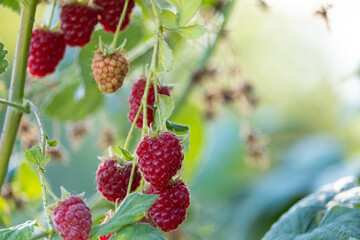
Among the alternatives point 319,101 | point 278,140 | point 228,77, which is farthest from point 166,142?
point 319,101

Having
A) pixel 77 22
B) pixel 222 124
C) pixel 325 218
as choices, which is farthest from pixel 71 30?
pixel 222 124

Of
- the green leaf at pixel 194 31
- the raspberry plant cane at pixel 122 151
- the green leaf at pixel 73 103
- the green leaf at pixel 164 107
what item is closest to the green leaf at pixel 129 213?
the raspberry plant cane at pixel 122 151

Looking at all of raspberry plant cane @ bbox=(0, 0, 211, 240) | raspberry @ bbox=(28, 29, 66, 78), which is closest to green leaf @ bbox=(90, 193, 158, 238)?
raspberry plant cane @ bbox=(0, 0, 211, 240)

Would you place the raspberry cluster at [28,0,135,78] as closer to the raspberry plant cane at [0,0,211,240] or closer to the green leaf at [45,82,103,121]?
the raspberry plant cane at [0,0,211,240]

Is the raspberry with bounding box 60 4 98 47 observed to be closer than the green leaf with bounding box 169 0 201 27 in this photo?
No

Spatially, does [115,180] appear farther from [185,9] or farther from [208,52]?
[208,52]

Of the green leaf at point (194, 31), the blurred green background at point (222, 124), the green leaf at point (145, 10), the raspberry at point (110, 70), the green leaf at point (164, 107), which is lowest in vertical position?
the blurred green background at point (222, 124)

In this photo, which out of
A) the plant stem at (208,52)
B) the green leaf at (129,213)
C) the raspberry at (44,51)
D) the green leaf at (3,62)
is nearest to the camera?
the green leaf at (129,213)

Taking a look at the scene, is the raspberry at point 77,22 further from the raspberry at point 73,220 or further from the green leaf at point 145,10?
the raspberry at point 73,220
